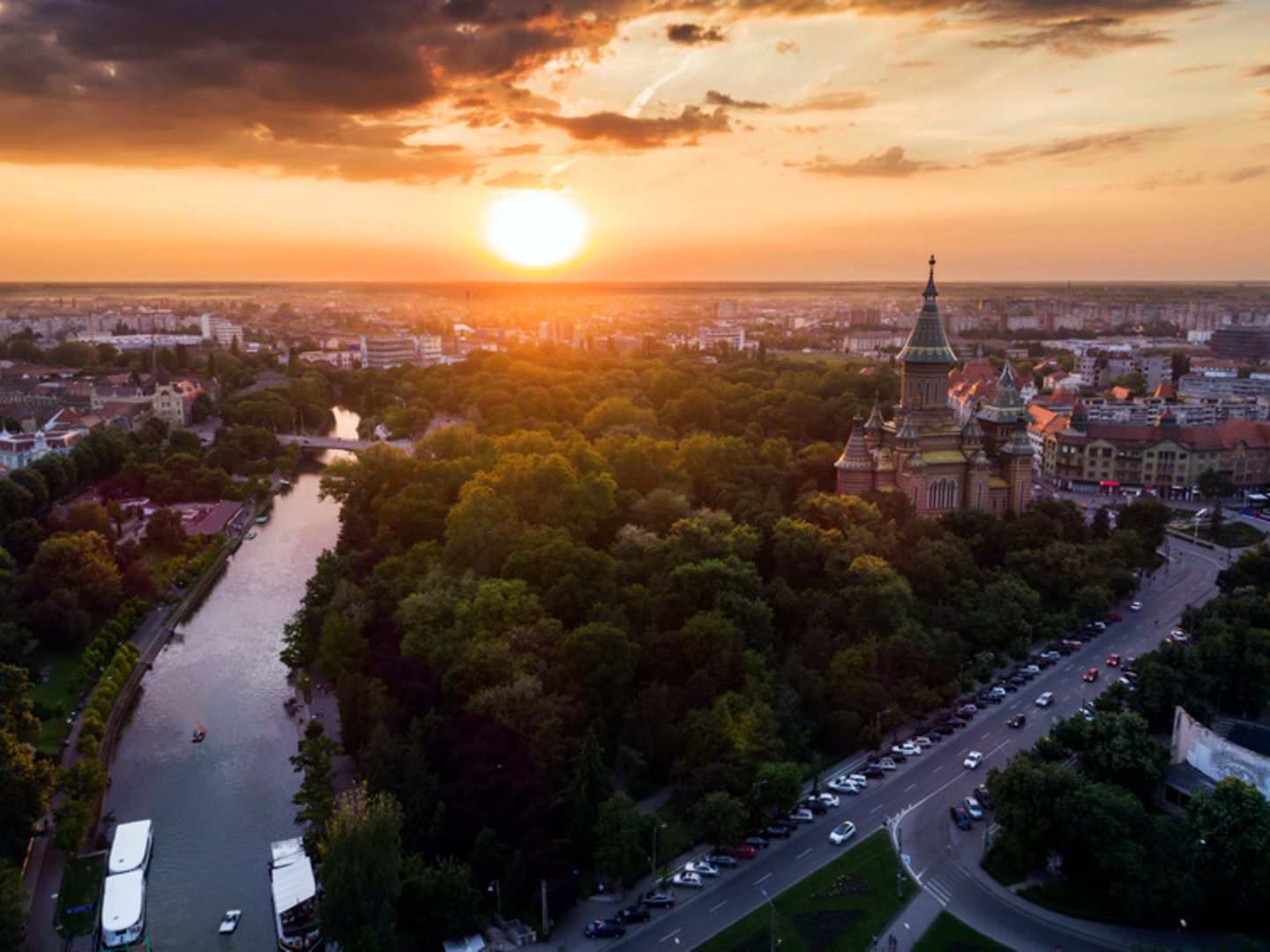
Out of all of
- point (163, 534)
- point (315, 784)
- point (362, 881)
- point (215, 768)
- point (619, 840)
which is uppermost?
point (163, 534)

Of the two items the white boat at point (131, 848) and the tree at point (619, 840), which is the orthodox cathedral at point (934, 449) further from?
the white boat at point (131, 848)

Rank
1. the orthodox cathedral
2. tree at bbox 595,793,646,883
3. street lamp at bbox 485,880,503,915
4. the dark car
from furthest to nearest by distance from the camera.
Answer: the orthodox cathedral, tree at bbox 595,793,646,883, street lamp at bbox 485,880,503,915, the dark car

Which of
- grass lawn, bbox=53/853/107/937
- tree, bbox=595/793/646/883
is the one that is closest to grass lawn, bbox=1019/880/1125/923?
tree, bbox=595/793/646/883

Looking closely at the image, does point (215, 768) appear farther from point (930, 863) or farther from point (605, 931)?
point (930, 863)

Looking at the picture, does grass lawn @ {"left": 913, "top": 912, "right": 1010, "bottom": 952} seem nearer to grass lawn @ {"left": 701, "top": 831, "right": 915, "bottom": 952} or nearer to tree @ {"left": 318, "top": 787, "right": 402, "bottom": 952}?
grass lawn @ {"left": 701, "top": 831, "right": 915, "bottom": 952}

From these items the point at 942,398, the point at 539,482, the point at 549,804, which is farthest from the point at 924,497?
the point at 549,804

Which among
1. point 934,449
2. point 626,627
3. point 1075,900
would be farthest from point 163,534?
point 1075,900
